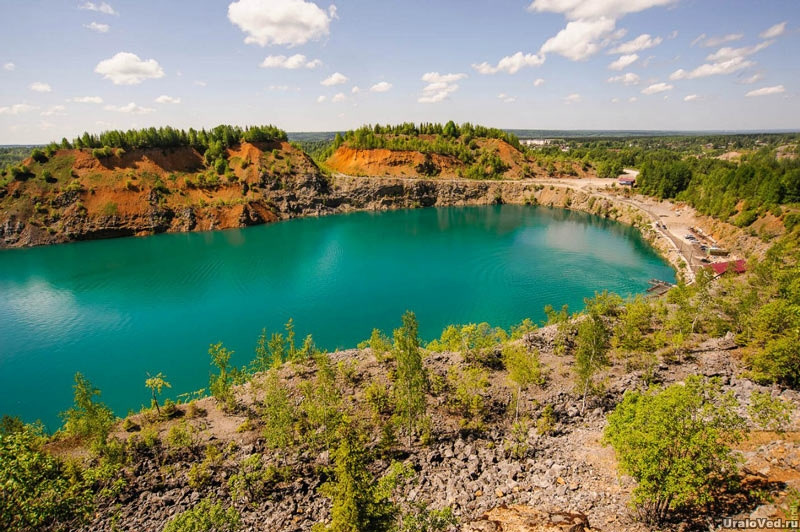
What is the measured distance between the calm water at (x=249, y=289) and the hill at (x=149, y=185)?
695cm

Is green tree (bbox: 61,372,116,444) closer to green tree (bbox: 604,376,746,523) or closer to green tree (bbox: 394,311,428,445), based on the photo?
green tree (bbox: 394,311,428,445)

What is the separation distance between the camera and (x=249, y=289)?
59562 millimetres

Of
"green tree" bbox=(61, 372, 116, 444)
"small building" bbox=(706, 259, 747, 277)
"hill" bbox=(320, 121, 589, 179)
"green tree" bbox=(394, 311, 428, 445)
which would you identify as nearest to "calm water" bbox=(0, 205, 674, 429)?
"small building" bbox=(706, 259, 747, 277)

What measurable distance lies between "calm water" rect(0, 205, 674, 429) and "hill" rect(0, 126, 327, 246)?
695cm

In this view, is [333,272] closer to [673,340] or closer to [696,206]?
[673,340]

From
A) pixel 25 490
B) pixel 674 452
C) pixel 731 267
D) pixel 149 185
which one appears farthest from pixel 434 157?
pixel 25 490

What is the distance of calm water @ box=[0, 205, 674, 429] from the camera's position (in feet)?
132

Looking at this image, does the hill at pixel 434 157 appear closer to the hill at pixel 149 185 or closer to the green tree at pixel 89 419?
the hill at pixel 149 185

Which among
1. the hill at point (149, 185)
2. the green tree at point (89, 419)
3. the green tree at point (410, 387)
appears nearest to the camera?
the green tree at point (89, 419)

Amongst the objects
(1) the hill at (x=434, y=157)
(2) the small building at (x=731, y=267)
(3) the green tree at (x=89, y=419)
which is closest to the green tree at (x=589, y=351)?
(3) the green tree at (x=89, y=419)

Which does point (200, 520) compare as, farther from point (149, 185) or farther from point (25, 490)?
point (149, 185)

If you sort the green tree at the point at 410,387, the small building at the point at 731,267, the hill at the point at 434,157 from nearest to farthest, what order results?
the green tree at the point at 410,387 → the small building at the point at 731,267 → the hill at the point at 434,157

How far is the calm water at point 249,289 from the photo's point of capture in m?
40.4

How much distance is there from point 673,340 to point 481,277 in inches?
1258
